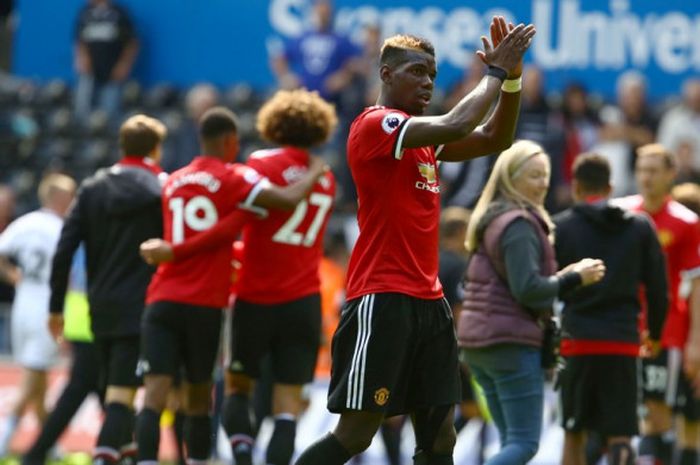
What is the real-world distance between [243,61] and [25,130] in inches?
118

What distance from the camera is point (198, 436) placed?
9047 mm

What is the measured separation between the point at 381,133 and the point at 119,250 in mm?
3213

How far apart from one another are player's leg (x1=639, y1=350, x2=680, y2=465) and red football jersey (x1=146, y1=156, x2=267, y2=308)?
10.5 feet

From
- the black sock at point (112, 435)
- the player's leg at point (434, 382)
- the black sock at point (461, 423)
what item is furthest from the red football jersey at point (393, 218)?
→ the black sock at point (461, 423)

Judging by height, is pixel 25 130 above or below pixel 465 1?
below

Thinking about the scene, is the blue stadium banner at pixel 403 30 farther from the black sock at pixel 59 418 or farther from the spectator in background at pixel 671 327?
the black sock at pixel 59 418

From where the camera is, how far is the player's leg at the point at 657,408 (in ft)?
33.8

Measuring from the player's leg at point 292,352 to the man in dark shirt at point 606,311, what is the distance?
153 cm

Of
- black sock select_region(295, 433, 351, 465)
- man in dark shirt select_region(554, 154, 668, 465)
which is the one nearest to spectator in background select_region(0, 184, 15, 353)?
man in dark shirt select_region(554, 154, 668, 465)

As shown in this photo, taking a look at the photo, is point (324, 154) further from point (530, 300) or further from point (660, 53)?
point (530, 300)

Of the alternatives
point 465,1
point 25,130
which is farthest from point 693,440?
point 25,130

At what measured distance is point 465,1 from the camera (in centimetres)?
1794

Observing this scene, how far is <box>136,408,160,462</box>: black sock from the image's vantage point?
345 inches

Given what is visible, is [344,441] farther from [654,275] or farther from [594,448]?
[594,448]
